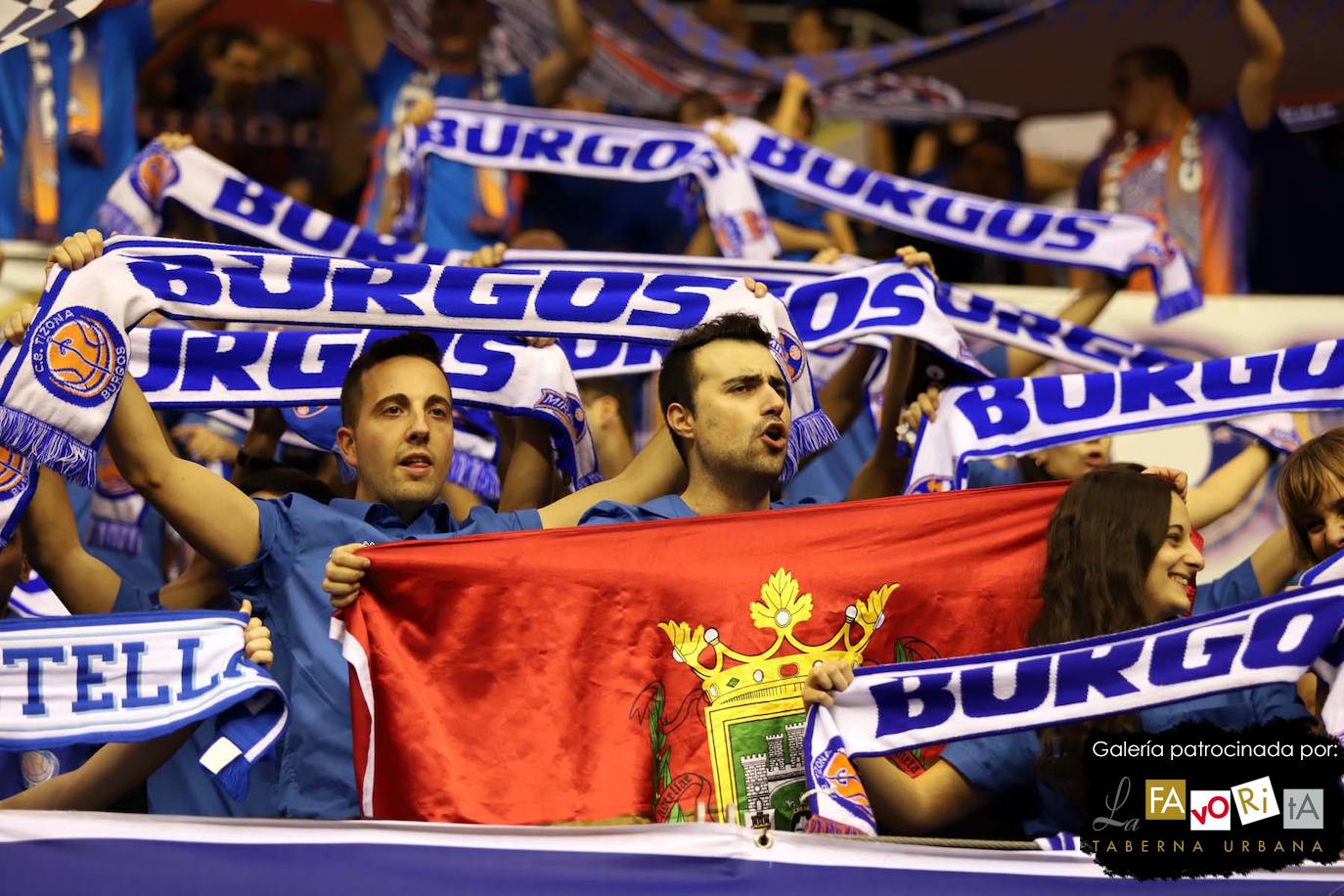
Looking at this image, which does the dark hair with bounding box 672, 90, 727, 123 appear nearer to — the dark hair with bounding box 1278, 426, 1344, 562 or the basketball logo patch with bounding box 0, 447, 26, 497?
the dark hair with bounding box 1278, 426, 1344, 562

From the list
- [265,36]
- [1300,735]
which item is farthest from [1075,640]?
[265,36]

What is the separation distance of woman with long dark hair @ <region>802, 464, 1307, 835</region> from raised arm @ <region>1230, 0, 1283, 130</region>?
157 inches

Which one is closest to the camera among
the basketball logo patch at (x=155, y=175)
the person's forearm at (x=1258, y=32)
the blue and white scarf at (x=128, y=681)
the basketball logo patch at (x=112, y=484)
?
the blue and white scarf at (x=128, y=681)

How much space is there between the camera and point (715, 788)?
3.99 m

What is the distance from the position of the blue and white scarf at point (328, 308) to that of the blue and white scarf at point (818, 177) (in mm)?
1236

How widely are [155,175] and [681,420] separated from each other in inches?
105

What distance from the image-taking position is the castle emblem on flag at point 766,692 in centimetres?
397

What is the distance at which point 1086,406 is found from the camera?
17.4ft

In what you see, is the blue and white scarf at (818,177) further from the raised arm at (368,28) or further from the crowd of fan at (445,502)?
the raised arm at (368,28)

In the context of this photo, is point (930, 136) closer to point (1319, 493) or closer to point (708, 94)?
point (708, 94)

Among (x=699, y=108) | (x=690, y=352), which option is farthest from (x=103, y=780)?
(x=699, y=108)

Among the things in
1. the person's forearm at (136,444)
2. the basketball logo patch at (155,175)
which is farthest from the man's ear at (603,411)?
the person's forearm at (136,444)

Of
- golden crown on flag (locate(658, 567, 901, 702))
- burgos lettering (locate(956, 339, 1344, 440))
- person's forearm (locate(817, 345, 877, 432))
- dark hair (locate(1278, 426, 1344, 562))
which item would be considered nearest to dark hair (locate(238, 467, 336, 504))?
golden crown on flag (locate(658, 567, 901, 702))

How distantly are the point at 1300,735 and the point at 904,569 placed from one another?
97cm
